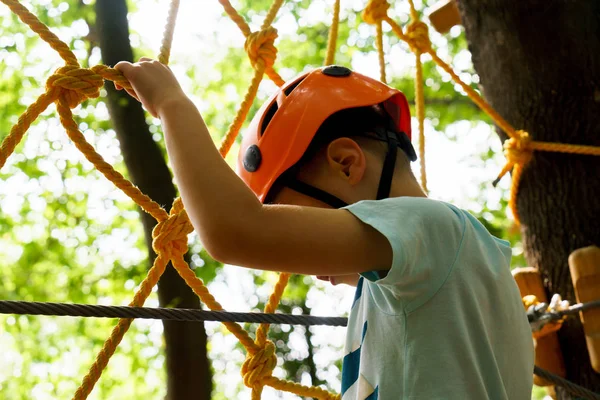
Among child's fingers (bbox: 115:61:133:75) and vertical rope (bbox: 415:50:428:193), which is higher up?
vertical rope (bbox: 415:50:428:193)

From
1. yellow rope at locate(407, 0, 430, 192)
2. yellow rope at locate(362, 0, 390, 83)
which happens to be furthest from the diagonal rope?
yellow rope at locate(362, 0, 390, 83)

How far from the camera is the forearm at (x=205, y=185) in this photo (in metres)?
0.82

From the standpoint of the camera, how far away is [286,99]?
1219 millimetres

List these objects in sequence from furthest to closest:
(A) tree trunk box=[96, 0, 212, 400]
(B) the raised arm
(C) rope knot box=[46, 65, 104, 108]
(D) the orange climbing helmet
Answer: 1. (A) tree trunk box=[96, 0, 212, 400]
2. (C) rope knot box=[46, 65, 104, 108]
3. (D) the orange climbing helmet
4. (B) the raised arm

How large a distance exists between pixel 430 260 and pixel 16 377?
934 cm

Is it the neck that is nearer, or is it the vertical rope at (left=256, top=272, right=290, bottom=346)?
the neck

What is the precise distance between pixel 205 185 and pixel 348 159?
0.98 feet

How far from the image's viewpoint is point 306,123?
114cm

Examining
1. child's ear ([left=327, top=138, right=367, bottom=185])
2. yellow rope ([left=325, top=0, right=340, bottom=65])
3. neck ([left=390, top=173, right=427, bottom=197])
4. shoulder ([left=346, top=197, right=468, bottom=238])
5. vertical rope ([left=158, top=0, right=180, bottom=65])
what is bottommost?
shoulder ([left=346, top=197, right=468, bottom=238])

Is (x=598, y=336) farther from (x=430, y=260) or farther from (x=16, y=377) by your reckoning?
(x=16, y=377)

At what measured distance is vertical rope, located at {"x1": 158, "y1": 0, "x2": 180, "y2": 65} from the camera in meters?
1.36

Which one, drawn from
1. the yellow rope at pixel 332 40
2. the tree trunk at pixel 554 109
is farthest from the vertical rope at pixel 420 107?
the yellow rope at pixel 332 40

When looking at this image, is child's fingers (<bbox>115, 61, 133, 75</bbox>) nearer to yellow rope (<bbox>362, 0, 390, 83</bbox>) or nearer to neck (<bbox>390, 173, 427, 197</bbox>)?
neck (<bbox>390, 173, 427, 197</bbox>)

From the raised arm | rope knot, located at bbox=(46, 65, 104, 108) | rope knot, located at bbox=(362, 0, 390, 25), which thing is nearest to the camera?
the raised arm
